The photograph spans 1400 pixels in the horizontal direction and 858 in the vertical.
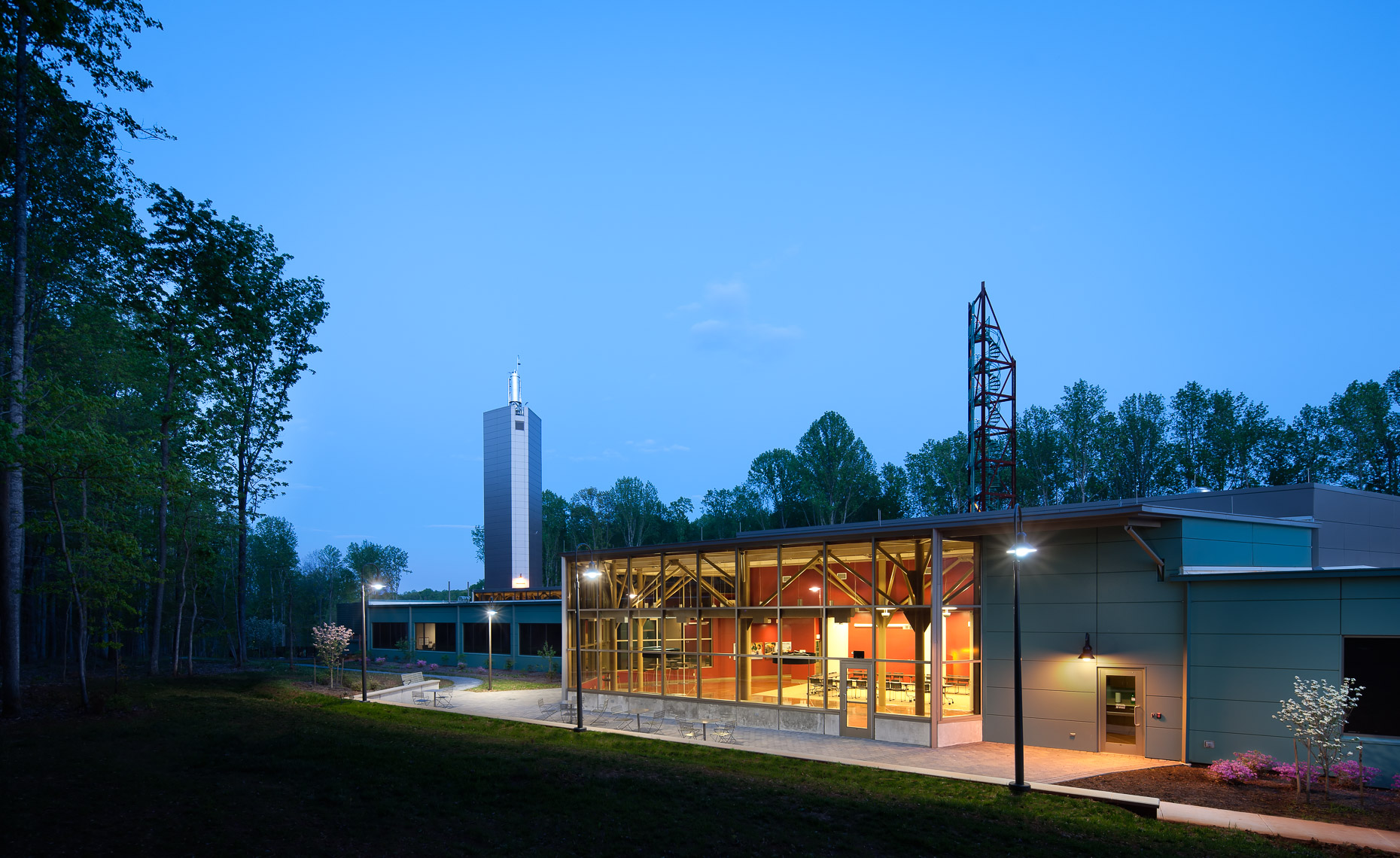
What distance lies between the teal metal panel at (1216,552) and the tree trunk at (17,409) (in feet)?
91.1

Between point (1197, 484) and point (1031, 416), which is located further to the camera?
point (1031, 416)

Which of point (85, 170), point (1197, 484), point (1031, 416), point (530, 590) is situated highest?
point (85, 170)

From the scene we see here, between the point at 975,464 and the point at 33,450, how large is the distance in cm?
4193

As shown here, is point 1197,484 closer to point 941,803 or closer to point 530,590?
point 530,590

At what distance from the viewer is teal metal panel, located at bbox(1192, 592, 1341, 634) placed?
55.4ft

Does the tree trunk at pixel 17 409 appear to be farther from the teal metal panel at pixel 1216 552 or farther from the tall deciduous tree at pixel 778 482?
the tall deciduous tree at pixel 778 482

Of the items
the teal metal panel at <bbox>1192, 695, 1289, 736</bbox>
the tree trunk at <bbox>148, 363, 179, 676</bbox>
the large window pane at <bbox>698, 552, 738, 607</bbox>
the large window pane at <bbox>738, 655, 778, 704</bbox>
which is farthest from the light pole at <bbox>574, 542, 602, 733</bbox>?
the teal metal panel at <bbox>1192, 695, 1289, 736</bbox>

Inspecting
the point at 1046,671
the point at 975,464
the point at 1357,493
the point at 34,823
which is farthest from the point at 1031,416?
the point at 34,823

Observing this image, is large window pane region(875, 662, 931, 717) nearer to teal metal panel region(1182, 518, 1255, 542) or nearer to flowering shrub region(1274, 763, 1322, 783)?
teal metal panel region(1182, 518, 1255, 542)

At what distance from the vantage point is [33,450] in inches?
690

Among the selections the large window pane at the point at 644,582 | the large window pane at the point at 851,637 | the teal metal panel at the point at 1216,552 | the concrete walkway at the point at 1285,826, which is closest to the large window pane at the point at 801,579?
the large window pane at the point at 851,637

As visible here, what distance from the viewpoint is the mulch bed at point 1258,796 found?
538 inches

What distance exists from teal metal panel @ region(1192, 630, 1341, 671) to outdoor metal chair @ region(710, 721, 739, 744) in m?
11.6

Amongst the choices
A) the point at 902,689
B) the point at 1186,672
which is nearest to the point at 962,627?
the point at 902,689
